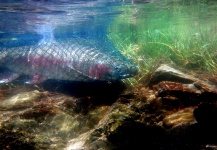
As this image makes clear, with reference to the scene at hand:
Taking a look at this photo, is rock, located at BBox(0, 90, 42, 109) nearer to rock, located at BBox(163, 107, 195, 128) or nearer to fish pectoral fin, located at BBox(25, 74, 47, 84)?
fish pectoral fin, located at BBox(25, 74, 47, 84)

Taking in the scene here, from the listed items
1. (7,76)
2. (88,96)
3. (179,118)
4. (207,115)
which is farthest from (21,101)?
(207,115)

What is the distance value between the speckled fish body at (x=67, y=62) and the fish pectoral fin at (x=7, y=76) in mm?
172

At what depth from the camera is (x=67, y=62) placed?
25.2ft

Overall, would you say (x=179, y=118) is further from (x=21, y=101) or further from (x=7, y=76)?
(x=7, y=76)

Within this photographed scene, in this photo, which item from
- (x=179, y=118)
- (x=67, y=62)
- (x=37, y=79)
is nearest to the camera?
(x=179, y=118)

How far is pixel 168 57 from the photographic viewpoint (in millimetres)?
10836

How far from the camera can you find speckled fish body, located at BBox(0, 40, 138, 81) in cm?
670

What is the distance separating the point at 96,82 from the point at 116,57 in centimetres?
144

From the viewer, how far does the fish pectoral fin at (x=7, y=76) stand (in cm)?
817

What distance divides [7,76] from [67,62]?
302cm

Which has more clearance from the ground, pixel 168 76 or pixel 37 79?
pixel 168 76

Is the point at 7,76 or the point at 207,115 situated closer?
the point at 207,115

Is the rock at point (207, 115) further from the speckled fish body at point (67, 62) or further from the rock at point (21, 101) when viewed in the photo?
the rock at point (21, 101)

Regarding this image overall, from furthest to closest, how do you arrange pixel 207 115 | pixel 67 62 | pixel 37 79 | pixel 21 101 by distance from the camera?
pixel 37 79 → pixel 67 62 → pixel 21 101 → pixel 207 115
